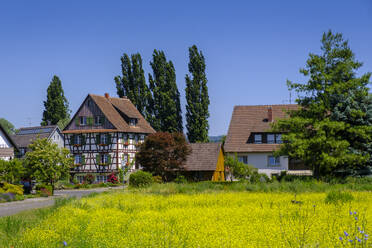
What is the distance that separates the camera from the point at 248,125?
166ft

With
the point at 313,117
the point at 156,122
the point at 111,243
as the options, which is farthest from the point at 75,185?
the point at 111,243

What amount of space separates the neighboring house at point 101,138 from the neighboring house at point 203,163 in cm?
1087

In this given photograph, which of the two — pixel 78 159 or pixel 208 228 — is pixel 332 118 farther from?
pixel 78 159

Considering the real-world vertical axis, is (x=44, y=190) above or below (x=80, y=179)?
below

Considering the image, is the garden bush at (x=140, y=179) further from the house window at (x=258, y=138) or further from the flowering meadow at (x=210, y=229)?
the house window at (x=258, y=138)

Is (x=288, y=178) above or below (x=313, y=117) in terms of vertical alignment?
below

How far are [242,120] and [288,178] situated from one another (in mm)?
19213

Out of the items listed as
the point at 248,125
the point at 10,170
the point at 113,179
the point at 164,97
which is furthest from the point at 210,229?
the point at 164,97

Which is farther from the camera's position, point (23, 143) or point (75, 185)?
point (23, 143)

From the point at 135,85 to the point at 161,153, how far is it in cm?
2611

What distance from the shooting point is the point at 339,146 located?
30.2 metres

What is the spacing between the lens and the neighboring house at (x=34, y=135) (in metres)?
64.2

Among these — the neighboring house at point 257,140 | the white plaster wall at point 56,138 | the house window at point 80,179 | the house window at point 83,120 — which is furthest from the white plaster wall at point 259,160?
the white plaster wall at point 56,138

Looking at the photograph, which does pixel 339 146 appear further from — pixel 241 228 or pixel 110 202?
pixel 241 228
